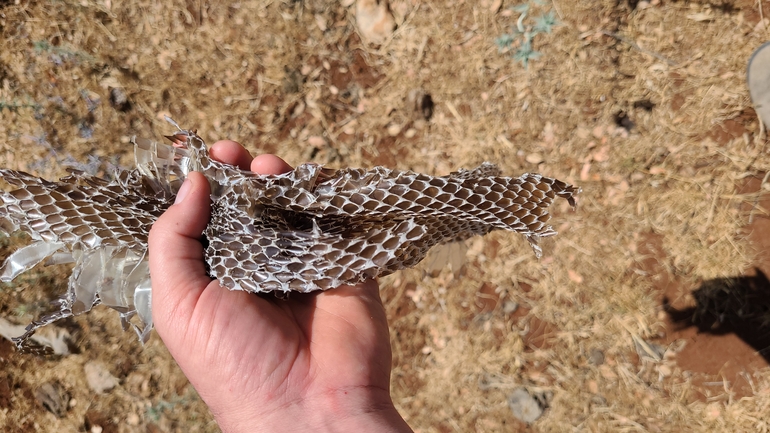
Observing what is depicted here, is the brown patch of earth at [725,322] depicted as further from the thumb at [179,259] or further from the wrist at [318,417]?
the thumb at [179,259]

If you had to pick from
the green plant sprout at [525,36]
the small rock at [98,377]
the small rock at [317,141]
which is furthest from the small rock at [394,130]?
the small rock at [98,377]

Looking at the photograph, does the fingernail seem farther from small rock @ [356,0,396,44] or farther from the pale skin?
small rock @ [356,0,396,44]

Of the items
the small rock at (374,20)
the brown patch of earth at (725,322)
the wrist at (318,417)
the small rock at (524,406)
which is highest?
the small rock at (374,20)

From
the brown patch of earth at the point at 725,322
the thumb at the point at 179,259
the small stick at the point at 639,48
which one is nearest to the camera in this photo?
the thumb at the point at 179,259

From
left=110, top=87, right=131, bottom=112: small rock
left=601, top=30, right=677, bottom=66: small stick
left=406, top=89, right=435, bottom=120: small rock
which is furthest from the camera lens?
left=110, top=87, right=131, bottom=112: small rock

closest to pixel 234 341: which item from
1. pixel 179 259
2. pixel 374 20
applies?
pixel 179 259

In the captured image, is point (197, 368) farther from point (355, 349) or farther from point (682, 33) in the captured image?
point (682, 33)

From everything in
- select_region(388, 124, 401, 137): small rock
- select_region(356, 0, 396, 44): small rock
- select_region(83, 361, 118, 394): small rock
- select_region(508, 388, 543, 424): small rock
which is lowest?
select_region(83, 361, 118, 394): small rock

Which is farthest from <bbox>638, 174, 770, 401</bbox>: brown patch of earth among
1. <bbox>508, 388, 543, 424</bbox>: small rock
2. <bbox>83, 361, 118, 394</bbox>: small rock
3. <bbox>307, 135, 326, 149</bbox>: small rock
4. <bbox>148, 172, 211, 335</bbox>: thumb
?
<bbox>83, 361, 118, 394</bbox>: small rock
